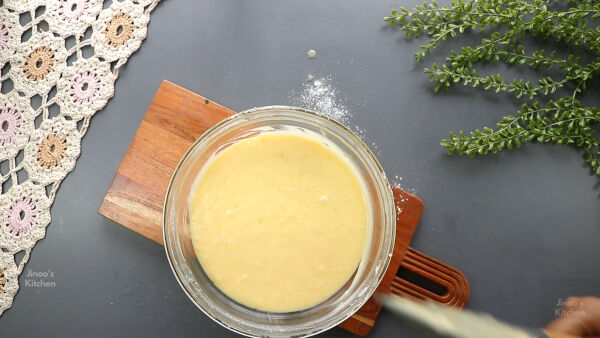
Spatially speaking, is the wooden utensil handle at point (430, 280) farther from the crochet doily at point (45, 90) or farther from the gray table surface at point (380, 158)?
the crochet doily at point (45, 90)

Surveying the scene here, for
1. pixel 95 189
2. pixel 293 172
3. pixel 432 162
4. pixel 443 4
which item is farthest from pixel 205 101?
pixel 443 4

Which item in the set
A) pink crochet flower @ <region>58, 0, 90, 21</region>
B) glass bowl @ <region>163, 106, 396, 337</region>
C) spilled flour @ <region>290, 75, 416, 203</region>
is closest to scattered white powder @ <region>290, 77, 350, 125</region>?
spilled flour @ <region>290, 75, 416, 203</region>

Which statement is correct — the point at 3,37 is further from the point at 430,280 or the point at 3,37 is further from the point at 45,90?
the point at 430,280

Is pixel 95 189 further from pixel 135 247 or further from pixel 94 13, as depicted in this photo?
pixel 94 13

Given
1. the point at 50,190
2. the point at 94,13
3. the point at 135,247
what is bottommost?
the point at 135,247

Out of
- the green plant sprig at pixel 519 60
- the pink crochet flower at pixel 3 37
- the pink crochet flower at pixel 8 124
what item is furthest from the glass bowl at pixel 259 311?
the pink crochet flower at pixel 3 37

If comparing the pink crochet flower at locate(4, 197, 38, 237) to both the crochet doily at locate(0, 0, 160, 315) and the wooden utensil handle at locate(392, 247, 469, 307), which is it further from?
the wooden utensil handle at locate(392, 247, 469, 307)

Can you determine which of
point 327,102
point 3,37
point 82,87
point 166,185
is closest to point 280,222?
point 166,185
